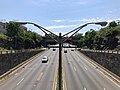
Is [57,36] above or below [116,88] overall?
above

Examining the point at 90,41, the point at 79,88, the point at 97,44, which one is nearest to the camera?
the point at 79,88

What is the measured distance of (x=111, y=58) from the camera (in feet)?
194

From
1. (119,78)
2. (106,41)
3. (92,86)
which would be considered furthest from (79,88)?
(106,41)

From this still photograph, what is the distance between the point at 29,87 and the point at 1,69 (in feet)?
33.8

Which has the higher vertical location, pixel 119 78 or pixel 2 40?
pixel 2 40

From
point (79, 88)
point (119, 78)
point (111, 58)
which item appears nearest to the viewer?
point (79, 88)

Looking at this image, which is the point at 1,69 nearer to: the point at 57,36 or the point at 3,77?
the point at 3,77

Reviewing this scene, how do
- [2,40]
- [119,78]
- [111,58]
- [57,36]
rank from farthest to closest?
[2,40] < [111,58] < [119,78] < [57,36]

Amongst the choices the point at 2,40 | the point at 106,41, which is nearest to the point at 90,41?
the point at 106,41

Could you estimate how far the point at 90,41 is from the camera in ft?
629

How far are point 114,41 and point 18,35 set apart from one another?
44.3 m

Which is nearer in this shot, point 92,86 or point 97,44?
point 92,86

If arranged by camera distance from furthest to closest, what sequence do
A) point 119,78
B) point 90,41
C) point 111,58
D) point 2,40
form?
1. point 90,41
2. point 2,40
3. point 111,58
4. point 119,78

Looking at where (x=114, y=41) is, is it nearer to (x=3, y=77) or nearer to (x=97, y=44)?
(x=97, y=44)
